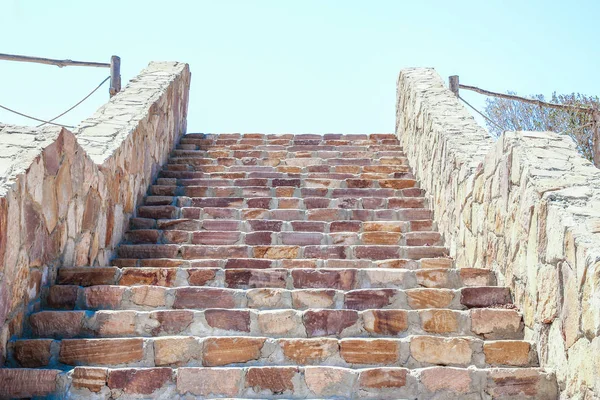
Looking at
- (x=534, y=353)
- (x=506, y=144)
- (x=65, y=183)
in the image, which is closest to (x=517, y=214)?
(x=506, y=144)

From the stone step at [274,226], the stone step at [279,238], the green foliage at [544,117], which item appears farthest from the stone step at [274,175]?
the green foliage at [544,117]

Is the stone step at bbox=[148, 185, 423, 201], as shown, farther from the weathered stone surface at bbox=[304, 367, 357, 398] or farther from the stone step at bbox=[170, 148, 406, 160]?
the weathered stone surface at bbox=[304, 367, 357, 398]

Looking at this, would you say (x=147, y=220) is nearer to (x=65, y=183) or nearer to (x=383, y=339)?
(x=65, y=183)

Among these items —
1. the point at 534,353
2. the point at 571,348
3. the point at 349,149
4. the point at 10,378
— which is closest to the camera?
the point at 571,348

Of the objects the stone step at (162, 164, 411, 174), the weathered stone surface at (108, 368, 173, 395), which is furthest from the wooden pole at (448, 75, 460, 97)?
the weathered stone surface at (108, 368, 173, 395)

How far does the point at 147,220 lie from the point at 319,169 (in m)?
1.45

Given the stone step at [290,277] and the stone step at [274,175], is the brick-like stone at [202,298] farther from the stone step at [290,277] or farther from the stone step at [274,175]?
the stone step at [274,175]

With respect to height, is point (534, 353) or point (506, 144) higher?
point (506, 144)

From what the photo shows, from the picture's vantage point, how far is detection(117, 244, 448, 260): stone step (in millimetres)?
3844

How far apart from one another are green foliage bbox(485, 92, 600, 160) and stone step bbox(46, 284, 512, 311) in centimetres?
728

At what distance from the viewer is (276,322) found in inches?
113

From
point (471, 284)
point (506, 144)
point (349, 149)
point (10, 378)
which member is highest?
point (349, 149)

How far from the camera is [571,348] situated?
2348 mm

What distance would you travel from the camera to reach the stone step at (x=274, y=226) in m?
4.24
